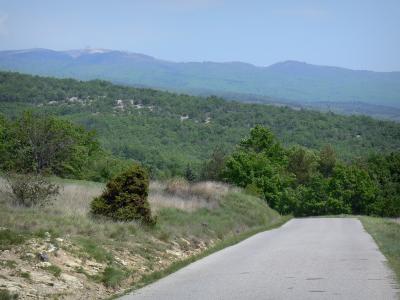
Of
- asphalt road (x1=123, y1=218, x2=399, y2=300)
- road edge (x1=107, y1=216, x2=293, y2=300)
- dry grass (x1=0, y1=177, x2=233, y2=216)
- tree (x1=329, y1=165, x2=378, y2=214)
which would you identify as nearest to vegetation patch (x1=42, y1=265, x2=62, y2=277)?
road edge (x1=107, y1=216, x2=293, y2=300)

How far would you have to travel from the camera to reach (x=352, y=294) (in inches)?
389

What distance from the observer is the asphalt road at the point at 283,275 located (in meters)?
10.1

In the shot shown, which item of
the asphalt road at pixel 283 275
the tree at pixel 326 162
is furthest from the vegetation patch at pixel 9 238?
the tree at pixel 326 162

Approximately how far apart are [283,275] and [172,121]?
147271mm

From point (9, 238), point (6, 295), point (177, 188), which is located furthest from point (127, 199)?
point (177, 188)

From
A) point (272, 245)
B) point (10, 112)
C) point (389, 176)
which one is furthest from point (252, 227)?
point (10, 112)

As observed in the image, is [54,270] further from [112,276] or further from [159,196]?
[159,196]

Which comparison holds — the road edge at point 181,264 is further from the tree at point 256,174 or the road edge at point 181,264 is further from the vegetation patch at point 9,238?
the tree at point 256,174

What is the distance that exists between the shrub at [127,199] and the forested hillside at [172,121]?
9189 cm

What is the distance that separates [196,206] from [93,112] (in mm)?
141463

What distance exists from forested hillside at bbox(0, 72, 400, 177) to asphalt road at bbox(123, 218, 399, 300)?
93.4m

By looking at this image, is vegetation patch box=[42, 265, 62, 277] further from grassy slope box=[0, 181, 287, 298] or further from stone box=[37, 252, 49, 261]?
stone box=[37, 252, 49, 261]

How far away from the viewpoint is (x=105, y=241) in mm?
13734

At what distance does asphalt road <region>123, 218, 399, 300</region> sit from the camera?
33.3 ft
